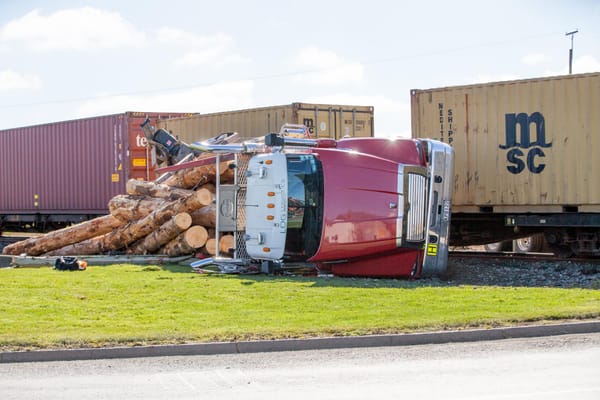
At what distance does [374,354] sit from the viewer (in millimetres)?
8961

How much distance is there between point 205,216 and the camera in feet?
59.9

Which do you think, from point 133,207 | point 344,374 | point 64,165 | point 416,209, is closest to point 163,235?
point 133,207

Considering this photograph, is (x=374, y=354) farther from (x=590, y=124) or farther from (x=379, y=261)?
(x=590, y=124)

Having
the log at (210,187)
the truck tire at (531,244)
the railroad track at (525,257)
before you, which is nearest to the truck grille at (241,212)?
the log at (210,187)

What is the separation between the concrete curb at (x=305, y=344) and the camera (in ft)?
29.3

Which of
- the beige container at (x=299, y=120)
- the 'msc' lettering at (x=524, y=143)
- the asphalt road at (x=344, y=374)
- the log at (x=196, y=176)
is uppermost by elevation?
the beige container at (x=299, y=120)

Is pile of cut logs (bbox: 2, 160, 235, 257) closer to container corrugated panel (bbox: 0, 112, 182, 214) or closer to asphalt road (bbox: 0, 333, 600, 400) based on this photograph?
container corrugated panel (bbox: 0, 112, 182, 214)

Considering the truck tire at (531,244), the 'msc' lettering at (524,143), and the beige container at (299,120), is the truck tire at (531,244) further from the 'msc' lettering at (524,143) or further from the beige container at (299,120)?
the beige container at (299,120)

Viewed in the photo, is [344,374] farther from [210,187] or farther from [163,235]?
[210,187]

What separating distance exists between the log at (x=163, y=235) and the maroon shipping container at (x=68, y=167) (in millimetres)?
7410

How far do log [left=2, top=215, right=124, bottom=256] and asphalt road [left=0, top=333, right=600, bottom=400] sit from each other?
1156 centimetres

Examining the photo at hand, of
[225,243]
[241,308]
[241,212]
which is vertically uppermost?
[241,212]

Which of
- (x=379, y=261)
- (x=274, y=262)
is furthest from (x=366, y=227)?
(x=274, y=262)

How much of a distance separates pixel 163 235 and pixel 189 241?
2.72 ft
